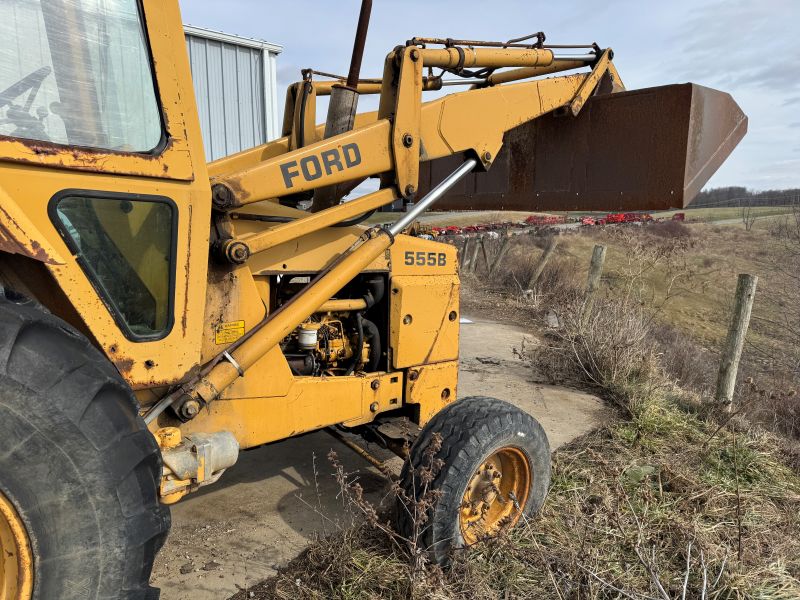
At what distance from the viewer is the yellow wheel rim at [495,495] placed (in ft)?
9.31

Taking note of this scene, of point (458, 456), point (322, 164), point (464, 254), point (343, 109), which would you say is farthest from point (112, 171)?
point (464, 254)

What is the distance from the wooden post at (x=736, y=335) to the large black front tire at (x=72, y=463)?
5.65m

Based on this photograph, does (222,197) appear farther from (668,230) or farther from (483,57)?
(668,230)

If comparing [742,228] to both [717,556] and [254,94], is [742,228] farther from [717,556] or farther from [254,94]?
[717,556]

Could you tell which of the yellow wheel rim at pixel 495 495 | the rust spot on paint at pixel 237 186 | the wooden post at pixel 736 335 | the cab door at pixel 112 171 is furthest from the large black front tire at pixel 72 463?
the wooden post at pixel 736 335

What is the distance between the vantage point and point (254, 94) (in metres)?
8.88

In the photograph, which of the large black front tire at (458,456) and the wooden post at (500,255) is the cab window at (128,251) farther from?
the wooden post at (500,255)

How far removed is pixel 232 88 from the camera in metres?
8.52

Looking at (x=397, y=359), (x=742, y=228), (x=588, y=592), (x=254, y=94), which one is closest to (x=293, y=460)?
(x=397, y=359)

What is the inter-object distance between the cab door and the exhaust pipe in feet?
3.32

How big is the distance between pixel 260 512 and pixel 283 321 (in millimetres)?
1472

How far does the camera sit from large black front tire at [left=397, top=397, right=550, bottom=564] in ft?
8.69

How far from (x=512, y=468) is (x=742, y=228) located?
32.0 metres

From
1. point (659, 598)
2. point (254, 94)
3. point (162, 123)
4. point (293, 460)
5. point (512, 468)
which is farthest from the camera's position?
point (254, 94)
